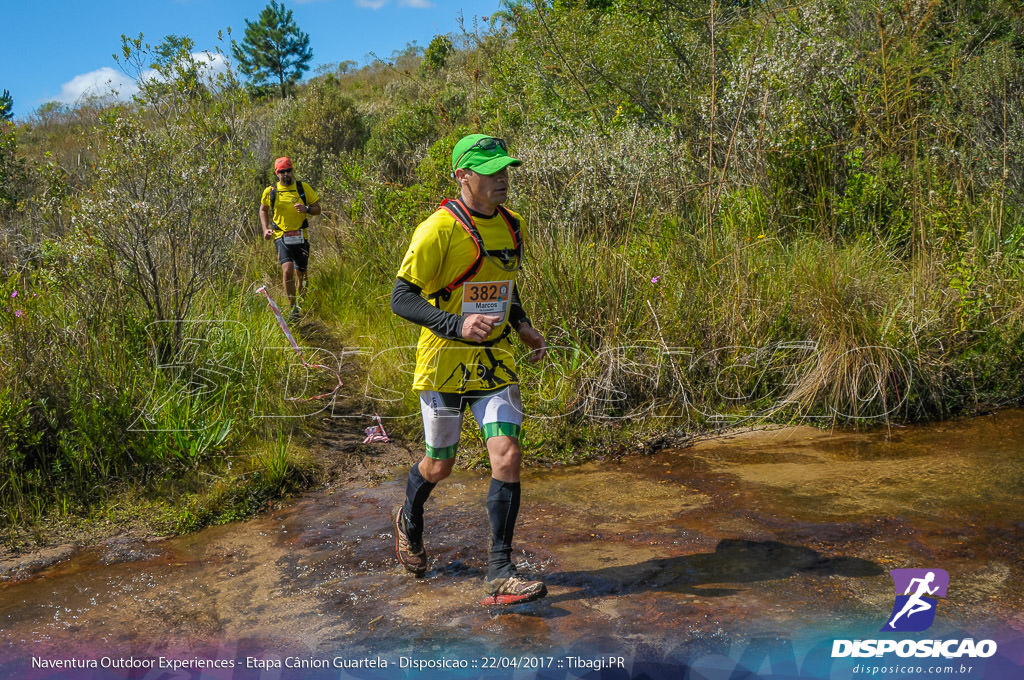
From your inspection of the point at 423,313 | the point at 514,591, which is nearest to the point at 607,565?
the point at 514,591

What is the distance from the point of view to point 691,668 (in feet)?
10.0

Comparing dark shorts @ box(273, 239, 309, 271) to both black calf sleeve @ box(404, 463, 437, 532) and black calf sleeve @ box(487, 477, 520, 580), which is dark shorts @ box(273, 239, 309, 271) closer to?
black calf sleeve @ box(404, 463, 437, 532)

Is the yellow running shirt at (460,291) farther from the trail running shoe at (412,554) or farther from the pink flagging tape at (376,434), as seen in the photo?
the pink flagging tape at (376,434)

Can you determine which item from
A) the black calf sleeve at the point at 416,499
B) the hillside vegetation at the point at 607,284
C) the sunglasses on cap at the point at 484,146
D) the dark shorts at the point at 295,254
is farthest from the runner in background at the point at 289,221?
the sunglasses on cap at the point at 484,146

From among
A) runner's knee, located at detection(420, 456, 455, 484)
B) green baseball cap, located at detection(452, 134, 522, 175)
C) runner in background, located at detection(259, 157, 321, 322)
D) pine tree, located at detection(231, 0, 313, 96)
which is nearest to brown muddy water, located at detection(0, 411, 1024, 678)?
runner's knee, located at detection(420, 456, 455, 484)

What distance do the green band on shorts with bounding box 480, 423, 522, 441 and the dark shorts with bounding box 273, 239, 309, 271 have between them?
6.39 meters

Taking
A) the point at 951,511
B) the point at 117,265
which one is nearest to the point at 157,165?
the point at 117,265

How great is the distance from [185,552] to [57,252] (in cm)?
290

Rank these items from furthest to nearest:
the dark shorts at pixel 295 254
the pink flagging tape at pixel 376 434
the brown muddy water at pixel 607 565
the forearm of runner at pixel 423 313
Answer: the dark shorts at pixel 295 254
the pink flagging tape at pixel 376 434
the forearm of runner at pixel 423 313
the brown muddy water at pixel 607 565

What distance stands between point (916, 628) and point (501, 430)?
178 centimetres

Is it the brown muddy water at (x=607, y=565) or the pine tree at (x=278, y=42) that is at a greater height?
the pine tree at (x=278, y=42)

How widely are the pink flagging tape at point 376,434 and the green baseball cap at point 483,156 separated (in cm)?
311

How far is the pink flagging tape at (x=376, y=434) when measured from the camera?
247 inches

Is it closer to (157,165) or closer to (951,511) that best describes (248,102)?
(157,165)
